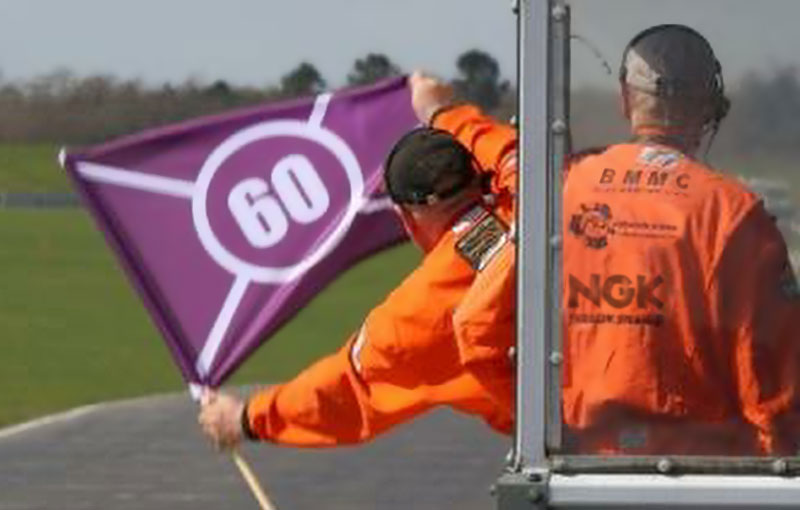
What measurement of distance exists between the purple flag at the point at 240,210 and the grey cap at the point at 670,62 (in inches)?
101

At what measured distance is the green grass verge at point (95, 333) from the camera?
23234 mm

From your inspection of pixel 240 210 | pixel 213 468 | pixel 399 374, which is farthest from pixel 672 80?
pixel 213 468

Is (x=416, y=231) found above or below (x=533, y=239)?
below

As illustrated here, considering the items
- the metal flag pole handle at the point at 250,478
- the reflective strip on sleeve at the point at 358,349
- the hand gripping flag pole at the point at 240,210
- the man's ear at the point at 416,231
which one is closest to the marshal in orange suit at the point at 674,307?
the reflective strip on sleeve at the point at 358,349

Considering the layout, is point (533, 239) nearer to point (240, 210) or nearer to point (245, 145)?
point (240, 210)

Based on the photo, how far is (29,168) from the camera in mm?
69625

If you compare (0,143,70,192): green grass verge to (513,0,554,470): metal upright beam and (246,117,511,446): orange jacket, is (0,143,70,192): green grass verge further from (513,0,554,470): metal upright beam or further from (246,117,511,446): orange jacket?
(513,0,554,470): metal upright beam

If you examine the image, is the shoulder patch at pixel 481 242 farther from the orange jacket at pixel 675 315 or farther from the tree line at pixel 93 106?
the tree line at pixel 93 106

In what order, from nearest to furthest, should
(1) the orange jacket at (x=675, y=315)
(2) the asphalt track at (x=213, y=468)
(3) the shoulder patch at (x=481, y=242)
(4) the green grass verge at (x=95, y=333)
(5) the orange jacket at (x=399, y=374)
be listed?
(1) the orange jacket at (x=675, y=315) < (3) the shoulder patch at (x=481, y=242) < (5) the orange jacket at (x=399, y=374) < (2) the asphalt track at (x=213, y=468) < (4) the green grass verge at (x=95, y=333)

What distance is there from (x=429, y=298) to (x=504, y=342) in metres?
0.55

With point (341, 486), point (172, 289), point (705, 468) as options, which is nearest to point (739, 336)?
point (705, 468)

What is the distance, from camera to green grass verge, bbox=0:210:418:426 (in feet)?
76.2

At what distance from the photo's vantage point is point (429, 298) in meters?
5.80

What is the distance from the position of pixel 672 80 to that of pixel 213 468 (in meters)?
12.3
